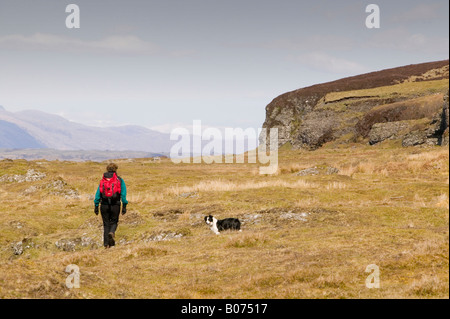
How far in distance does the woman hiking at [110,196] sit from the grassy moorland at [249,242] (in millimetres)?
1278

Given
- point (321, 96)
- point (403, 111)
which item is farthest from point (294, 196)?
point (321, 96)

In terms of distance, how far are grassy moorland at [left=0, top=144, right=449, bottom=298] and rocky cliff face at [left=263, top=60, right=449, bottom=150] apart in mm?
39323

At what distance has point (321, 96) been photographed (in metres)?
122

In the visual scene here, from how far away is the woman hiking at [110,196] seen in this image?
15.8 meters

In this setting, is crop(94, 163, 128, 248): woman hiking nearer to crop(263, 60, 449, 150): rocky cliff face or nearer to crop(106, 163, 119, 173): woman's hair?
crop(106, 163, 119, 173): woman's hair

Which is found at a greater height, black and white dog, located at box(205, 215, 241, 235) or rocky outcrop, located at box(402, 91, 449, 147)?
rocky outcrop, located at box(402, 91, 449, 147)

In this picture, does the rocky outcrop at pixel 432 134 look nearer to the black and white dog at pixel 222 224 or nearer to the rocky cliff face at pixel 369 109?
the rocky cliff face at pixel 369 109

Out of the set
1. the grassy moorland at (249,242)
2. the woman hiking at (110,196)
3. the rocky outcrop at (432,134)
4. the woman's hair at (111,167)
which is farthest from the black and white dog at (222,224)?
the rocky outcrop at (432,134)

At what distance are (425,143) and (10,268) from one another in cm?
6655

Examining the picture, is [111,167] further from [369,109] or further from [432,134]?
[369,109]

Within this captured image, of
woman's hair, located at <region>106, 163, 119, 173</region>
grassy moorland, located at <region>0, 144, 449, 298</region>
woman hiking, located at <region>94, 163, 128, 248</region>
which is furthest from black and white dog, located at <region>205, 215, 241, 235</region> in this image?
woman's hair, located at <region>106, 163, 119, 173</region>

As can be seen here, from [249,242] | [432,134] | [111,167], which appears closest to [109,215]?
[111,167]

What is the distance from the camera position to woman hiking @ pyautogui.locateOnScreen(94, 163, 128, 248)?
51.8ft
